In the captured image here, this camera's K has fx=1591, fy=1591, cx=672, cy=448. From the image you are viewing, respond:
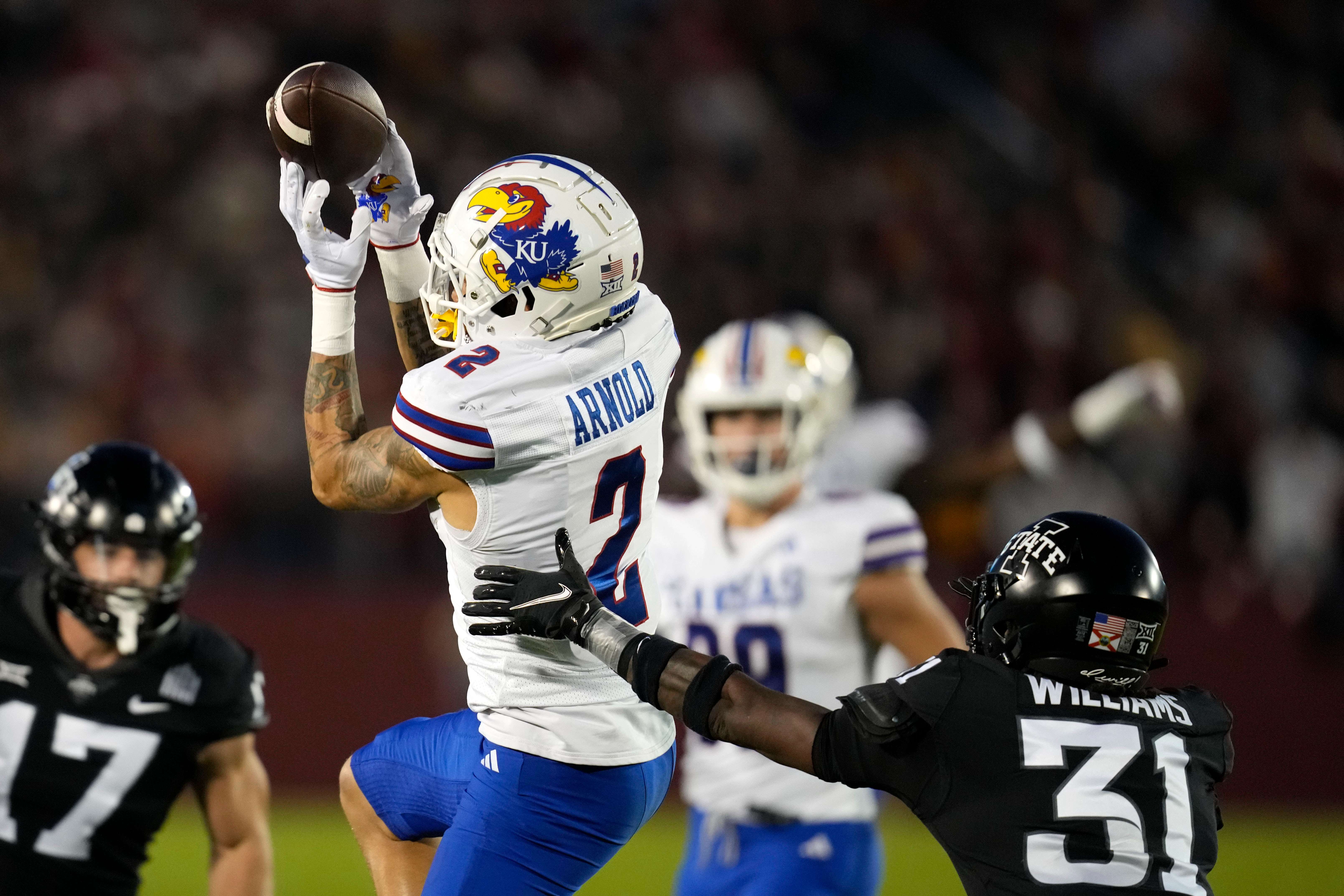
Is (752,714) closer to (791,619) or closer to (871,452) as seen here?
(791,619)

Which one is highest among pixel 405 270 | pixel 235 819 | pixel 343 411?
pixel 405 270

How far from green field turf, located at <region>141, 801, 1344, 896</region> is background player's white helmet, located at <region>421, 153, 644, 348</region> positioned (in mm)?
5397

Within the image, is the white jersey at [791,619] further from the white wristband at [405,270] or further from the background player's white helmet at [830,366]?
the white wristband at [405,270]

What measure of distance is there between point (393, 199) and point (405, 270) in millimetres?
165

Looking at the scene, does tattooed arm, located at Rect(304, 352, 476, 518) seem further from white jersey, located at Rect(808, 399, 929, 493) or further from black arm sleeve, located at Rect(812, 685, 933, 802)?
white jersey, located at Rect(808, 399, 929, 493)

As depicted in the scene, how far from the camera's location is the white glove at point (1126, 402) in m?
6.36

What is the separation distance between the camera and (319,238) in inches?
136

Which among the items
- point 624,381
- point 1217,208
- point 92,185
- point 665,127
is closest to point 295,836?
point 92,185

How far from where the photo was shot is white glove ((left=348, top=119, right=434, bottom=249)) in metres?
3.64

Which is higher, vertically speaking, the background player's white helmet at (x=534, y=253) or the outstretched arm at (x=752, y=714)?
the background player's white helmet at (x=534, y=253)

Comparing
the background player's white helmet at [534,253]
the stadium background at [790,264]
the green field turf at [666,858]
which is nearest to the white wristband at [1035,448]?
the stadium background at [790,264]

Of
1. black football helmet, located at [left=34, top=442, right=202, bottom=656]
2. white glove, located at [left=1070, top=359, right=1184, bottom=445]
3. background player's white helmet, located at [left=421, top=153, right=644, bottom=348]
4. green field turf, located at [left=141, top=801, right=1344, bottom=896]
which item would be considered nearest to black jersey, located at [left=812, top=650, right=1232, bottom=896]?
background player's white helmet, located at [left=421, top=153, right=644, bottom=348]

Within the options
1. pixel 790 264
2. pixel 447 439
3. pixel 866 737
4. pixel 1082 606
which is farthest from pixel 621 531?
pixel 790 264

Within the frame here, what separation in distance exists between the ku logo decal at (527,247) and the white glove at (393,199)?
36 cm
